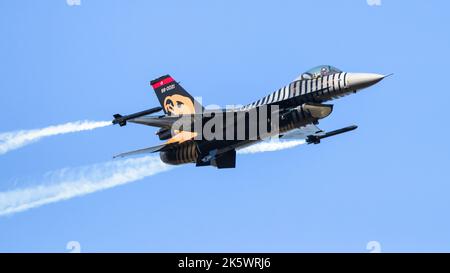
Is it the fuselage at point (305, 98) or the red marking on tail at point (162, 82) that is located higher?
the red marking on tail at point (162, 82)

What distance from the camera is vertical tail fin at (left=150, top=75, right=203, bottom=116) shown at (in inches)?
2322

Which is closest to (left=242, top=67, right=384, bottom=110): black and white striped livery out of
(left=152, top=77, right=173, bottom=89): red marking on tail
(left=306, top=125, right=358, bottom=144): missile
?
(left=306, top=125, right=358, bottom=144): missile

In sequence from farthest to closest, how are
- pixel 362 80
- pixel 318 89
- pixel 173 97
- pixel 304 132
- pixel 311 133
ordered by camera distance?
pixel 173 97 < pixel 304 132 < pixel 311 133 < pixel 318 89 < pixel 362 80

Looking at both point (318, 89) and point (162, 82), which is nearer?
point (318, 89)

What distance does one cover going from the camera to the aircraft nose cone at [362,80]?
2098 inches

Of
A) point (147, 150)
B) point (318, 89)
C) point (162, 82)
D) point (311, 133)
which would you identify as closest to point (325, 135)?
point (311, 133)

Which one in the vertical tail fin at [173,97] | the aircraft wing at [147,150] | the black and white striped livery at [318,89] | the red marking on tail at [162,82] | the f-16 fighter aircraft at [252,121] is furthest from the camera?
the red marking on tail at [162,82]

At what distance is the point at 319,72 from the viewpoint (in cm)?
5494

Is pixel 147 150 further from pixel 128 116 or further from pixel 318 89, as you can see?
pixel 318 89

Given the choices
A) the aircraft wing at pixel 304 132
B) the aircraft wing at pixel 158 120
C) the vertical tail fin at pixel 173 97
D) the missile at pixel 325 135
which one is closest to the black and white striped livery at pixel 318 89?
the missile at pixel 325 135

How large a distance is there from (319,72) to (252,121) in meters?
4.70

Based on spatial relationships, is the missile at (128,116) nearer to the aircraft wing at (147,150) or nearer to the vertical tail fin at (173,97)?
the aircraft wing at (147,150)

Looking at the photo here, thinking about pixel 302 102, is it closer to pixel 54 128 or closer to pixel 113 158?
pixel 113 158
